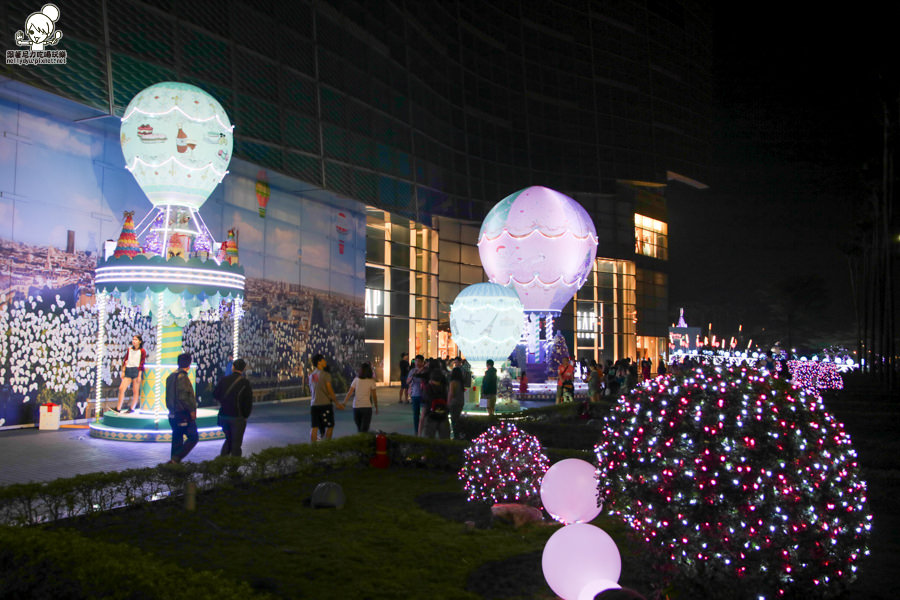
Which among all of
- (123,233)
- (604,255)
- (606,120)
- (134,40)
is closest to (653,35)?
(606,120)

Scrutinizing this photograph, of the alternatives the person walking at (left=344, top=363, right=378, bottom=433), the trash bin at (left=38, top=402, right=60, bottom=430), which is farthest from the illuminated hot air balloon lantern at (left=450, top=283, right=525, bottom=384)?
the trash bin at (left=38, top=402, right=60, bottom=430)

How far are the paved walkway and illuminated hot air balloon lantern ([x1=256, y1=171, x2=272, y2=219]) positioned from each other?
7.50 m

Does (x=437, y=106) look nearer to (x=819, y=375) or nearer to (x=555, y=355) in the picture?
(x=555, y=355)

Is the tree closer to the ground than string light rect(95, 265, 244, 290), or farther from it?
closer to the ground

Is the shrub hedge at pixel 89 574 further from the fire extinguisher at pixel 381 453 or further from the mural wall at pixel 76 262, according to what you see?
the mural wall at pixel 76 262

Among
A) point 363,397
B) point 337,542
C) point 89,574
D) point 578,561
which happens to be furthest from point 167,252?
point 578,561

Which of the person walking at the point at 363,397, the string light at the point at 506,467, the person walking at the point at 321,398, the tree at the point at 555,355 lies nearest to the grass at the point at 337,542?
the string light at the point at 506,467

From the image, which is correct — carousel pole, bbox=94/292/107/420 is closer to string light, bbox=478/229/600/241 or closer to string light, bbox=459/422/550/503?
string light, bbox=459/422/550/503

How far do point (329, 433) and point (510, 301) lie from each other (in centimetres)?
1177

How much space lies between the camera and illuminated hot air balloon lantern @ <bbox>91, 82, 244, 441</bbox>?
13906 mm

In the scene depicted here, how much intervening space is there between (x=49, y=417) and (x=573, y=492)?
12.3m

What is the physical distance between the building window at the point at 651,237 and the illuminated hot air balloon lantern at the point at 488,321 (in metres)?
30.9

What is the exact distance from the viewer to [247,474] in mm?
9617

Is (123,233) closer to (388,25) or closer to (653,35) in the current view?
(388,25)
